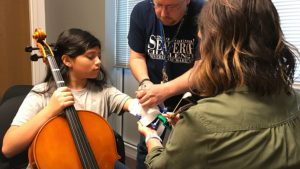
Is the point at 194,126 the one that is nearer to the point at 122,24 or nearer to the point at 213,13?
the point at 213,13

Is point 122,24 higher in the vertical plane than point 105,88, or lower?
higher

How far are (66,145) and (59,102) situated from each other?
17 centimetres

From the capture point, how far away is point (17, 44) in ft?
9.49

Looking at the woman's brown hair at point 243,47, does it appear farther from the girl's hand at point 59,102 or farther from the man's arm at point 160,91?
the girl's hand at point 59,102

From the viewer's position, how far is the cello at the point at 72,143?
1.16 metres

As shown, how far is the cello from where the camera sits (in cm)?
116

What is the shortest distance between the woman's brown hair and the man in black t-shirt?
0.50m

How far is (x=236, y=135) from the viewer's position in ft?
2.39

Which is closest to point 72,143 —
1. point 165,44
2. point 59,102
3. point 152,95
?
point 59,102

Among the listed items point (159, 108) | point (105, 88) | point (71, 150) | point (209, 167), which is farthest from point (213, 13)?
point (105, 88)

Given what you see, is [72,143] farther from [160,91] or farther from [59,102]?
[160,91]

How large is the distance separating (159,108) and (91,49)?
0.43m

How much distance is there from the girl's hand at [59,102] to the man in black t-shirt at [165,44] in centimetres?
32

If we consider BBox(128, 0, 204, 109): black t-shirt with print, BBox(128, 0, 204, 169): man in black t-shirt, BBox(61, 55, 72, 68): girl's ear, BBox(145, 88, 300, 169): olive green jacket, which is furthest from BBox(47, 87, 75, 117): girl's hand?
BBox(145, 88, 300, 169): olive green jacket
